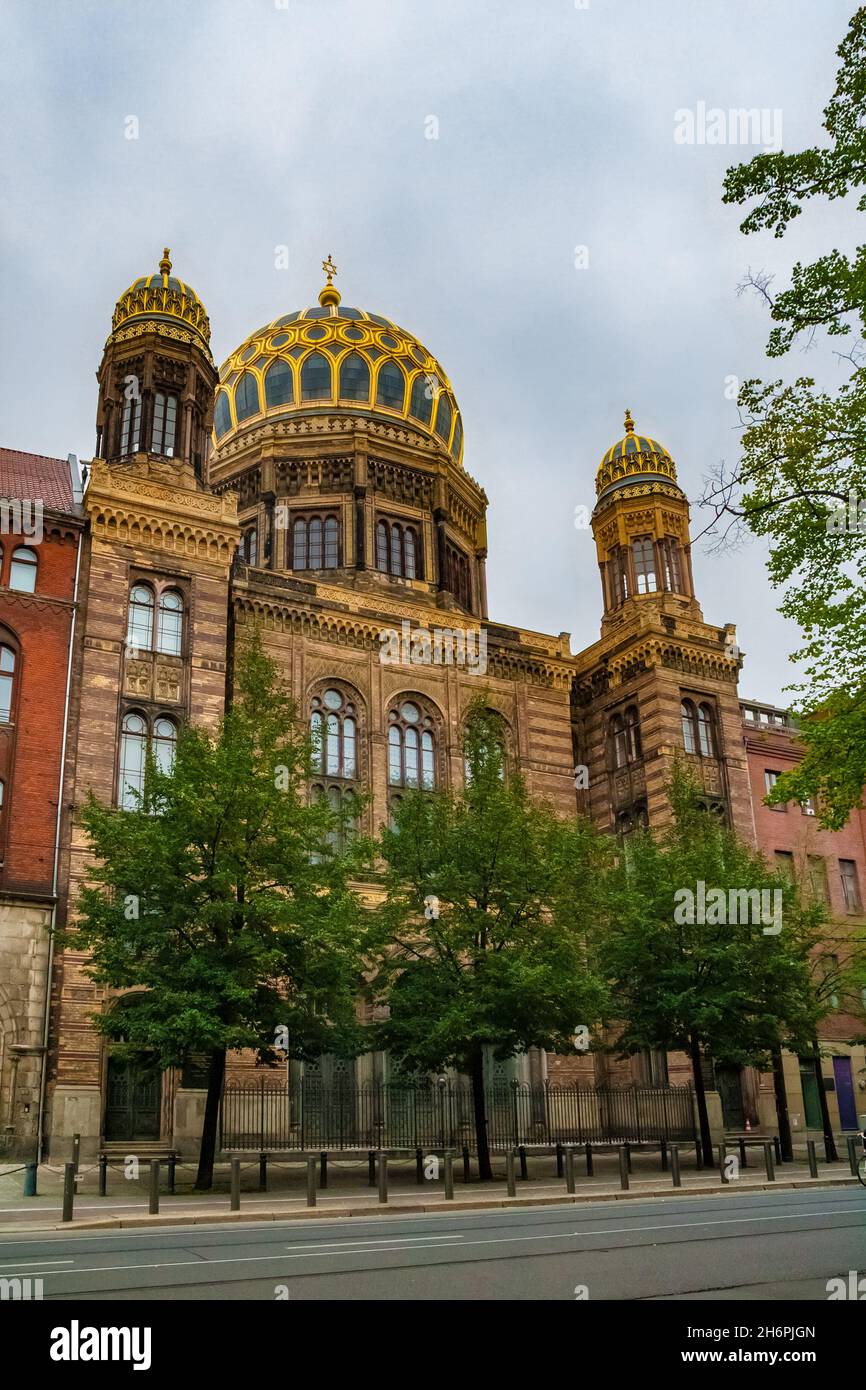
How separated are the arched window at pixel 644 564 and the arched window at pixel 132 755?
24182 millimetres

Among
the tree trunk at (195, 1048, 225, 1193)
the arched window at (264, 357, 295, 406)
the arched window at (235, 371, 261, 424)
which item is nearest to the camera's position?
the tree trunk at (195, 1048, 225, 1193)

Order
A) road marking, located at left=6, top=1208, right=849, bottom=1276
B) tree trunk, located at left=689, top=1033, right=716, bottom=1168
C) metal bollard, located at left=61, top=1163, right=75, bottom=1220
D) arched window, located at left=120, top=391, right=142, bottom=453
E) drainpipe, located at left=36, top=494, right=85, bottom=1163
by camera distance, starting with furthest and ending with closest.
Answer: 1. arched window, located at left=120, top=391, right=142, bottom=453
2. tree trunk, located at left=689, top=1033, right=716, bottom=1168
3. drainpipe, located at left=36, top=494, right=85, bottom=1163
4. metal bollard, located at left=61, top=1163, right=75, bottom=1220
5. road marking, located at left=6, top=1208, right=849, bottom=1276

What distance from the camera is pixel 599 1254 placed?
11.8m

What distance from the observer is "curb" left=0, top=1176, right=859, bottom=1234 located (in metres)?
16.8

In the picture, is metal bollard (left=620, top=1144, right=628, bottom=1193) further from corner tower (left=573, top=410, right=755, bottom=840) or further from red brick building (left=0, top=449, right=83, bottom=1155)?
corner tower (left=573, top=410, right=755, bottom=840)

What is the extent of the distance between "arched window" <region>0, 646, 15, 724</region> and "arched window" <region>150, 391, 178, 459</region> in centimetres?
995

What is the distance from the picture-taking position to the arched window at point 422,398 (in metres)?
53.2

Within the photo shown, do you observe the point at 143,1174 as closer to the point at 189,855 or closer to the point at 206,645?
the point at 189,855

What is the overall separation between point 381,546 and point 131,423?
42.7 feet

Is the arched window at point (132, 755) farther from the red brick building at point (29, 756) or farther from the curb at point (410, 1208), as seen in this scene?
the curb at point (410, 1208)

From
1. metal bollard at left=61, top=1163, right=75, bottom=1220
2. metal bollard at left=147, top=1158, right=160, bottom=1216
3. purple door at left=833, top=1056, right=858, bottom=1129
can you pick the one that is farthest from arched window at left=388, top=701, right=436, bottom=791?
metal bollard at left=61, top=1163, right=75, bottom=1220

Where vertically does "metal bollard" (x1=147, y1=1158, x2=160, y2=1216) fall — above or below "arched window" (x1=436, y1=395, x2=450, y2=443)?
below

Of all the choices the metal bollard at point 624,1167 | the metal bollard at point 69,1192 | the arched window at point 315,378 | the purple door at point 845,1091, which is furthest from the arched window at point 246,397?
the metal bollard at point 69,1192
